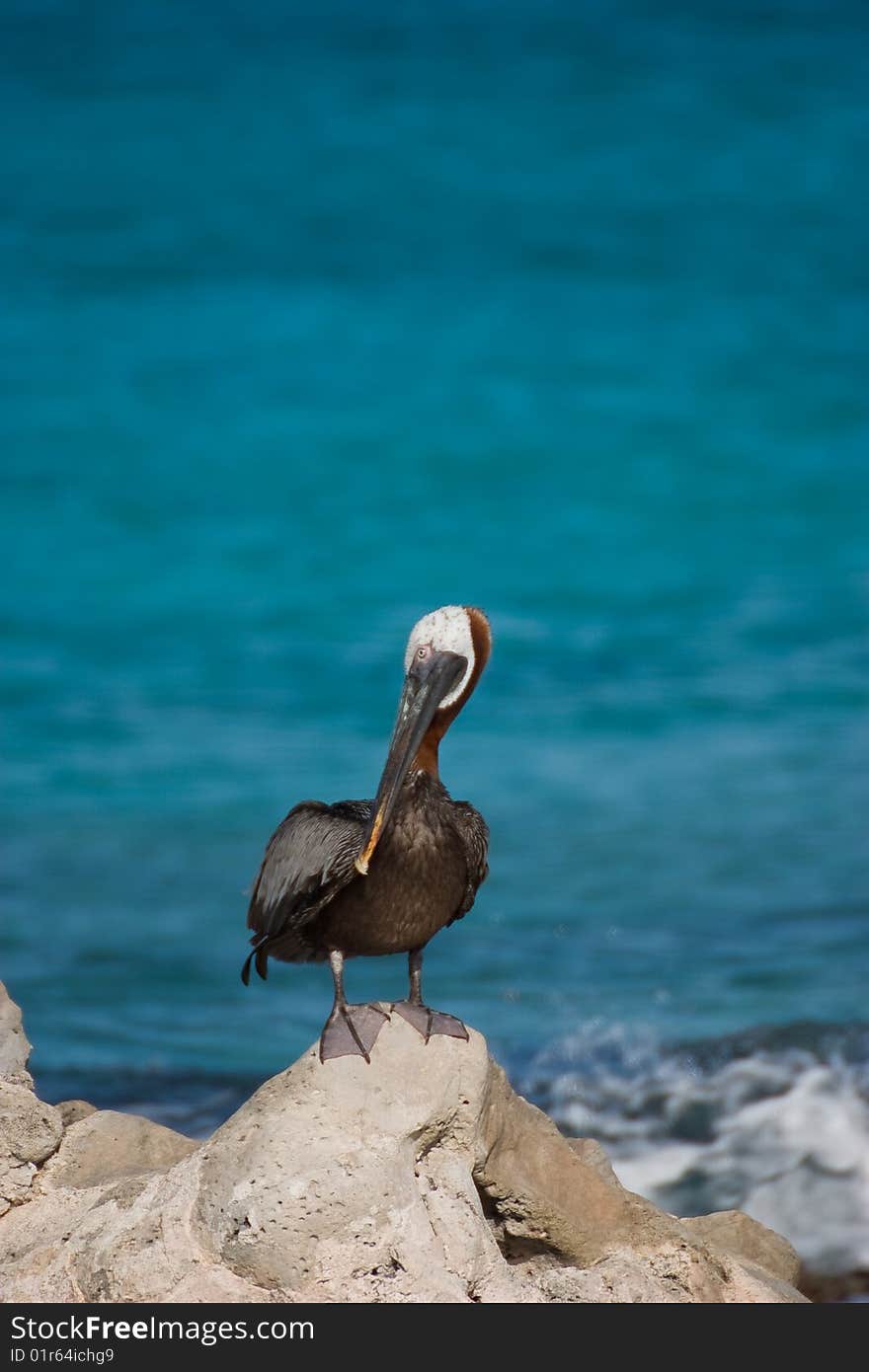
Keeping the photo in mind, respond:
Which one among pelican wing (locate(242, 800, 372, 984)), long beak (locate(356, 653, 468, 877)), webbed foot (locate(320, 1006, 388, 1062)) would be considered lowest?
webbed foot (locate(320, 1006, 388, 1062))

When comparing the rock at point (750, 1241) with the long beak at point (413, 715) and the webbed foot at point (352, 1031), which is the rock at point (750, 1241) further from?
the long beak at point (413, 715)

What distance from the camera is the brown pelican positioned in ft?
13.8

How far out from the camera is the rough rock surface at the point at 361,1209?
3.80 m

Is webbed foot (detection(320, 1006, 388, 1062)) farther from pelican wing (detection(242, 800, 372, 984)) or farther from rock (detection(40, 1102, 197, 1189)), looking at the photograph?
rock (detection(40, 1102, 197, 1189))

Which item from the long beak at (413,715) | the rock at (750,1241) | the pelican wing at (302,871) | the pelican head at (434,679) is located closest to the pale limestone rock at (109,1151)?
the pelican wing at (302,871)

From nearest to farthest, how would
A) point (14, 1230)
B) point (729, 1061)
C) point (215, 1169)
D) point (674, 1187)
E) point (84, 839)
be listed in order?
point (215, 1169) → point (14, 1230) → point (674, 1187) → point (729, 1061) → point (84, 839)

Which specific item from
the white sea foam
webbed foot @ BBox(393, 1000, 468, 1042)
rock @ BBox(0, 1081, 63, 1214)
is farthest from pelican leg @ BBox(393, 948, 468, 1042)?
the white sea foam

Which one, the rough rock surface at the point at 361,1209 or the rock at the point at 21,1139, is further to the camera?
the rock at the point at 21,1139

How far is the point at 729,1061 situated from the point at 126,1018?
340 centimetres

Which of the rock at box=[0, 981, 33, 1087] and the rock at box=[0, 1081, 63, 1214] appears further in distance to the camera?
the rock at box=[0, 981, 33, 1087]
